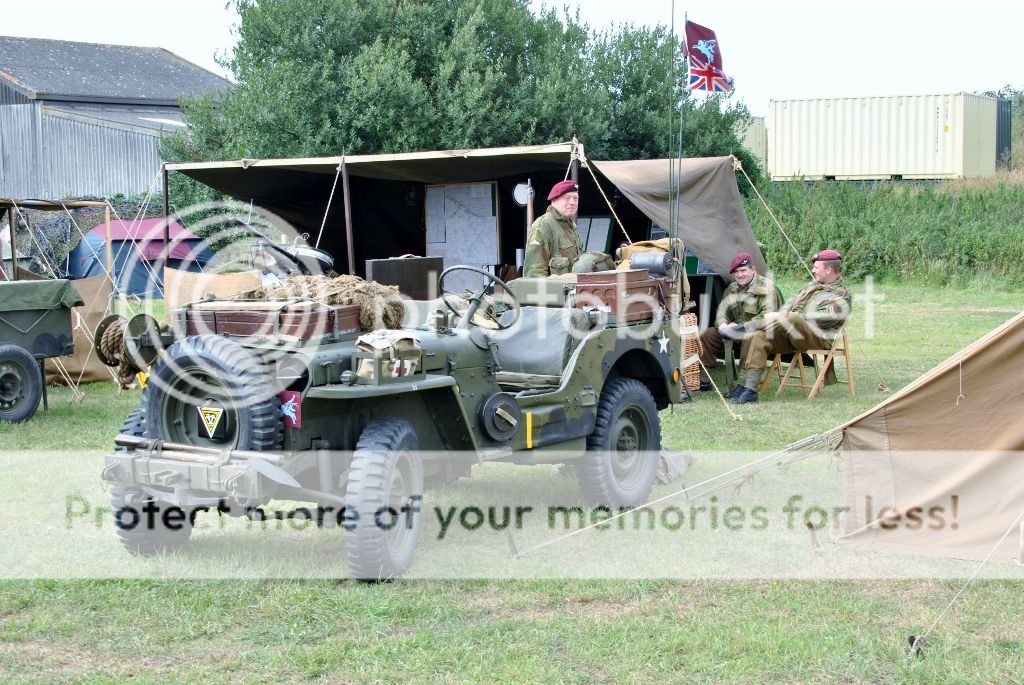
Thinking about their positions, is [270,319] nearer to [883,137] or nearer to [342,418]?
[342,418]

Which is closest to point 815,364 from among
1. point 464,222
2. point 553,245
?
point 553,245

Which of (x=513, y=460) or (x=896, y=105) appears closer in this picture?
(x=513, y=460)

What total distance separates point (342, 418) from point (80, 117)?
79.7 feet

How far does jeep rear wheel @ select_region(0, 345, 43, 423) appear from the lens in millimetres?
9461

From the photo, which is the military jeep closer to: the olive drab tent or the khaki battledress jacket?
the olive drab tent

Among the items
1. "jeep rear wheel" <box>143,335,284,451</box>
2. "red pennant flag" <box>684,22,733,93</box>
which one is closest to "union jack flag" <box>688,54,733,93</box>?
"red pennant flag" <box>684,22,733,93</box>

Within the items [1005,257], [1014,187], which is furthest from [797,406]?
[1014,187]

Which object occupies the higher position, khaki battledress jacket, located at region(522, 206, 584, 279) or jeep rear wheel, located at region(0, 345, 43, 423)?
khaki battledress jacket, located at region(522, 206, 584, 279)

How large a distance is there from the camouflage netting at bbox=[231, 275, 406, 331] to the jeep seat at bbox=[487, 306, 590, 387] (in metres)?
0.97

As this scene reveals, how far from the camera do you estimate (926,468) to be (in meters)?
5.46

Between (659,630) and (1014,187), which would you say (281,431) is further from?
(1014,187)

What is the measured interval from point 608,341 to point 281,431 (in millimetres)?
2249

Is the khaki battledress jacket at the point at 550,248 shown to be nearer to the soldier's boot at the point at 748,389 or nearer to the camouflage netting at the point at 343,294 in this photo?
the soldier's boot at the point at 748,389

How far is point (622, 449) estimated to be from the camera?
22.3ft
